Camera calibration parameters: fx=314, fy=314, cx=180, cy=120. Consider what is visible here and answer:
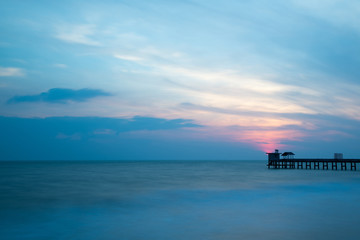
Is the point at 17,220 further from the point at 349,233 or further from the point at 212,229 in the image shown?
the point at 349,233

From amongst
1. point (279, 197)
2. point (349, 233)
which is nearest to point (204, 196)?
point (279, 197)

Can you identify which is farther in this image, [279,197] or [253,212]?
[279,197]

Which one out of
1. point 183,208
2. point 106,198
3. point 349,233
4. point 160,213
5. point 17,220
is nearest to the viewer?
point 349,233

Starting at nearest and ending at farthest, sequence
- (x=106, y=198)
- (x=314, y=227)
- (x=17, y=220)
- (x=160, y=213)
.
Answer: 1. (x=314, y=227)
2. (x=17, y=220)
3. (x=160, y=213)
4. (x=106, y=198)

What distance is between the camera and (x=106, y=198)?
22062mm

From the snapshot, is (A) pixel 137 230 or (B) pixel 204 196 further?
(B) pixel 204 196

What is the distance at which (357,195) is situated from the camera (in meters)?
23.1

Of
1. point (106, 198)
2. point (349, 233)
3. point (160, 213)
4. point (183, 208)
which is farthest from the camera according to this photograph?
point (106, 198)

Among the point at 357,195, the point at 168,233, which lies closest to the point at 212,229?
the point at 168,233

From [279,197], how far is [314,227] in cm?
959

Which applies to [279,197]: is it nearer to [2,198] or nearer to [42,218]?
[42,218]

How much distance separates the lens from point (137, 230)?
12836 mm

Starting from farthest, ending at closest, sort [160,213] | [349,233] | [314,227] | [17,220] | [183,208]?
[183,208] < [160,213] < [17,220] < [314,227] < [349,233]

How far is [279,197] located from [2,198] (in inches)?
775
